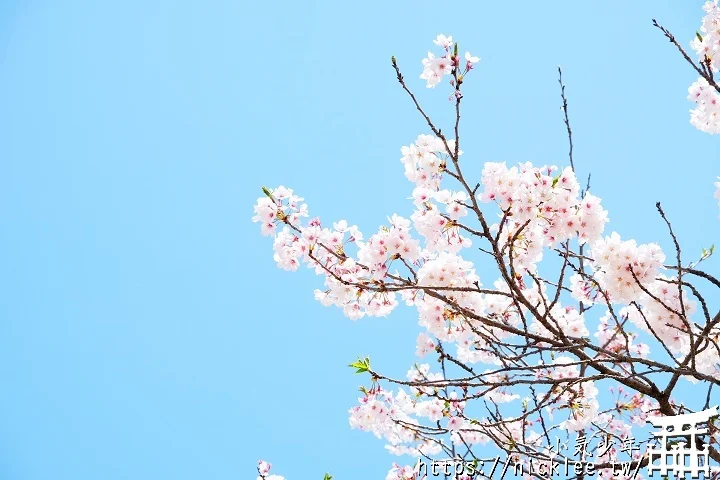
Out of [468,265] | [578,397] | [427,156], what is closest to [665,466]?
[578,397]

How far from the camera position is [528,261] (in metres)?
3.52

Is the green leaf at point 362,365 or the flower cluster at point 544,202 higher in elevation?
the flower cluster at point 544,202

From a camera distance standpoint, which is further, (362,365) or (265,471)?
(265,471)

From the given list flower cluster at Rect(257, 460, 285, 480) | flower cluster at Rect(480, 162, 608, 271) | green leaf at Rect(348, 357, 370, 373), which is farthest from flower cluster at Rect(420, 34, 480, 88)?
flower cluster at Rect(257, 460, 285, 480)

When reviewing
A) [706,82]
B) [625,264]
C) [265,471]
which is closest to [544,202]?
[625,264]

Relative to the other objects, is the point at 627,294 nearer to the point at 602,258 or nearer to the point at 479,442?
the point at 602,258

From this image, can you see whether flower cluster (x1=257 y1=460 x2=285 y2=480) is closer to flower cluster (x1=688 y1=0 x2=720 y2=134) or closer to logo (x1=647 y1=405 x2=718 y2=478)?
logo (x1=647 y1=405 x2=718 y2=478)

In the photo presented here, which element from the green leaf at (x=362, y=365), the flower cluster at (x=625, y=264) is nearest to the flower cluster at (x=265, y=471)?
the green leaf at (x=362, y=365)

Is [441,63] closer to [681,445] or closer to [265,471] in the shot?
[681,445]

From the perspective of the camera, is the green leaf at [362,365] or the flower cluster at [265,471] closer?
the green leaf at [362,365]

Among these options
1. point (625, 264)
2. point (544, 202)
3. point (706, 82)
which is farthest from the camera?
point (706, 82)

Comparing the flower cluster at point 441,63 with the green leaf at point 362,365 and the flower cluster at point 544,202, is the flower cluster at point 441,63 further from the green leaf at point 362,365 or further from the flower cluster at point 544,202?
the green leaf at point 362,365

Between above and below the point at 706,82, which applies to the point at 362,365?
below

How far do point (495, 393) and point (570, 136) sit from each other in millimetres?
2745
